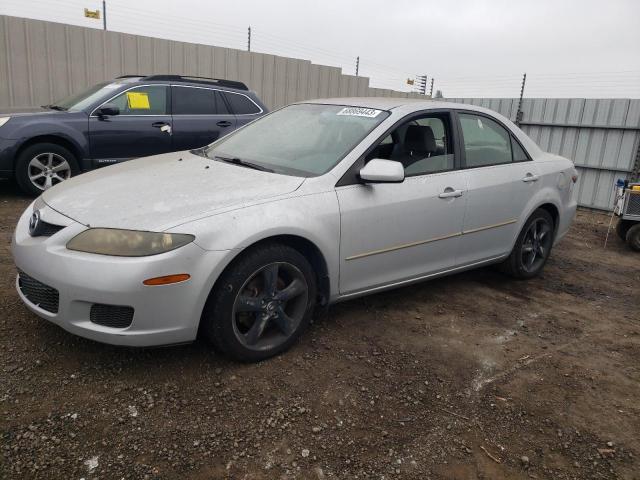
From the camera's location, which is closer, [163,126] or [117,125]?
[117,125]

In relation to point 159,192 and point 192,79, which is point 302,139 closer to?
point 159,192

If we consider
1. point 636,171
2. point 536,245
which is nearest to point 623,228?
point 536,245

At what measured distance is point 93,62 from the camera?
9305mm

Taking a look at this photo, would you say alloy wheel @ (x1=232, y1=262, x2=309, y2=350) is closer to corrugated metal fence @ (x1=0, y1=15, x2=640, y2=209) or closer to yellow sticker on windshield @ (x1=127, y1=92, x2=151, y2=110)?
yellow sticker on windshield @ (x1=127, y1=92, x2=151, y2=110)

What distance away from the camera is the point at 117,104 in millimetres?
6719

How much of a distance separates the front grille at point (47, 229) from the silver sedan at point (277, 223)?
1 centimetres

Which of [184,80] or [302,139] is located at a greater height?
[184,80]

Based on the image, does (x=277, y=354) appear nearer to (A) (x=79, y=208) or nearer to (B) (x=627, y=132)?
(A) (x=79, y=208)

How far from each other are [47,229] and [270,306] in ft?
4.20

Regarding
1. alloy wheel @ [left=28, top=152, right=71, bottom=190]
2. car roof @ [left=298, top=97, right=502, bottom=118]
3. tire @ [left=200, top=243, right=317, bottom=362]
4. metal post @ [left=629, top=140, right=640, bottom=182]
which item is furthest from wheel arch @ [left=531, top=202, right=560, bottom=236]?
metal post @ [left=629, top=140, right=640, bottom=182]

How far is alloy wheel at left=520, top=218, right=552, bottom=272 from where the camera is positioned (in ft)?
15.7

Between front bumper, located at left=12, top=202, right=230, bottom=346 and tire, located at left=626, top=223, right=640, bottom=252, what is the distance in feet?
19.8

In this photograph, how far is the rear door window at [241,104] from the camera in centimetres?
757

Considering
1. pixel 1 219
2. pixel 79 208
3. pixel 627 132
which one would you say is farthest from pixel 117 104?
pixel 627 132
